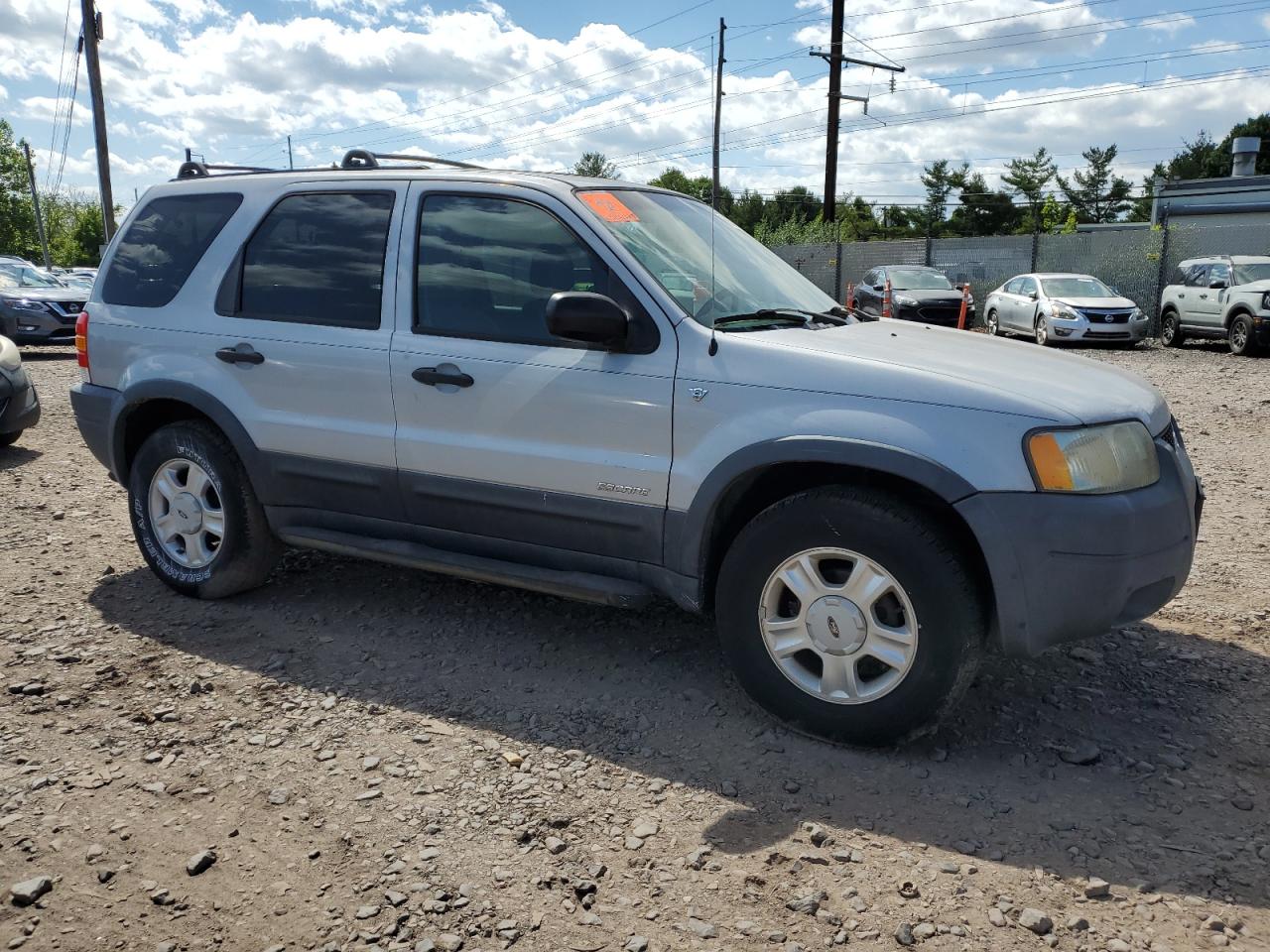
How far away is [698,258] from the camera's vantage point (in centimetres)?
406

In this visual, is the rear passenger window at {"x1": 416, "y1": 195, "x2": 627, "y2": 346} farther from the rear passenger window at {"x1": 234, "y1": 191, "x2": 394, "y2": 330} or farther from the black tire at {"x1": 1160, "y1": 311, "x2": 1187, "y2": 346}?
the black tire at {"x1": 1160, "y1": 311, "x2": 1187, "y2": 346}

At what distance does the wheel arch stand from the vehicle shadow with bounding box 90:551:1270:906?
0.56 metres

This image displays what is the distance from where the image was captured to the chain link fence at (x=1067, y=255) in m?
21.3

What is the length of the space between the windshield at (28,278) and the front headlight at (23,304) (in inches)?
51.6

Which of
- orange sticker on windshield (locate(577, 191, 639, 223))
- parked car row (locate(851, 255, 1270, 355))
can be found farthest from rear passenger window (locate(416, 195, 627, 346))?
parked car row (locate(851, 255, 1270, 355))

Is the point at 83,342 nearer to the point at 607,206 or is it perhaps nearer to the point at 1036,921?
the point at 607,206

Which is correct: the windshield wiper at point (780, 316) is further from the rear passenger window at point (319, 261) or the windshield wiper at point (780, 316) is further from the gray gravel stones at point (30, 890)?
the gray gravel stones at point (30, 890)

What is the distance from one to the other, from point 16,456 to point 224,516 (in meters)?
4.91

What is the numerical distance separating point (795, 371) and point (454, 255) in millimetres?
1510

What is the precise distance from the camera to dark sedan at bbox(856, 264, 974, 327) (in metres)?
21.4

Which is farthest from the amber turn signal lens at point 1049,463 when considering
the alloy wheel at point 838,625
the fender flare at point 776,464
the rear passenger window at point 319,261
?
the rear passenger window at point 319,261

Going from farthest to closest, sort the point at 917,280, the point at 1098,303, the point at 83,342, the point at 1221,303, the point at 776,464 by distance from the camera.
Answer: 1. the point at 917,280
2. the point at 1098,303
3. the point at 1221,303
4. the point at 83,342
5. the point at 776,464

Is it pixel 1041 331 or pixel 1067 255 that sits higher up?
pixel 1067 255

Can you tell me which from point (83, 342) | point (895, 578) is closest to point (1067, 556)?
point (895, 578)
